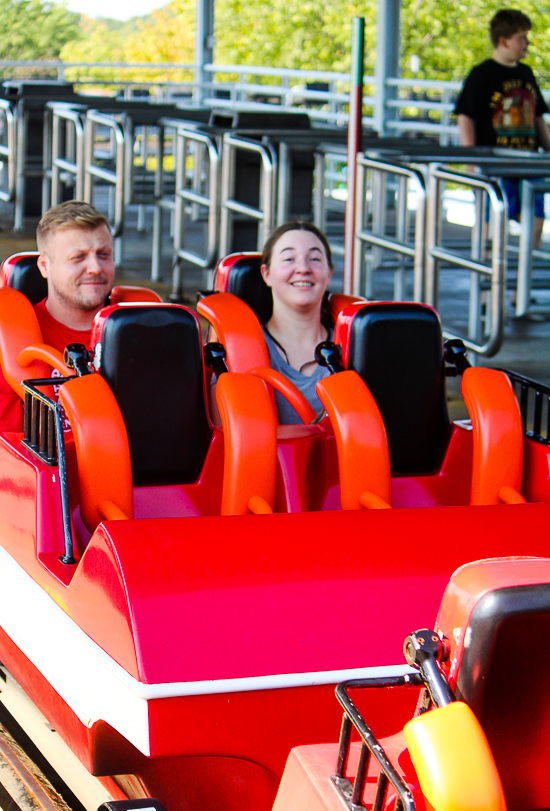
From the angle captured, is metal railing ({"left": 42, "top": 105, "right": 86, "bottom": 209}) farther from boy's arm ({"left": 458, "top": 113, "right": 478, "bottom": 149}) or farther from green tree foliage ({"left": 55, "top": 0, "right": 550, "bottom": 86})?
green tree foliage ({"left": 55, "top": 0, "right": 550, "bottom": 86})

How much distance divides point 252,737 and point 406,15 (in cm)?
3037

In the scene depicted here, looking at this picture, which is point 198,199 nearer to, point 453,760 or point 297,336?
point 297,336

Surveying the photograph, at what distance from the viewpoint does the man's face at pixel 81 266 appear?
2.84 meters

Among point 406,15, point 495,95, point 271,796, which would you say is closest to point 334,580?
point 271,796

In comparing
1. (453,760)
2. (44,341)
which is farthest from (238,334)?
(453,760)

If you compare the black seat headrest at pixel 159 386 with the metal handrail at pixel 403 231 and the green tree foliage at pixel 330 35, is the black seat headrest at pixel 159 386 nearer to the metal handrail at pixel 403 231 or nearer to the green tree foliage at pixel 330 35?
the metal handrail at pixel 403 231

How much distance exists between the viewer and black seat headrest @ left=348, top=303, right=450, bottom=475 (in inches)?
108

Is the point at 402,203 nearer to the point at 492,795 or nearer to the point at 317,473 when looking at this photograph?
the point at 317,473

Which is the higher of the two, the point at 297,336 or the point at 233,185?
the point at 233,185

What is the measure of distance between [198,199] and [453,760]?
5.80 m

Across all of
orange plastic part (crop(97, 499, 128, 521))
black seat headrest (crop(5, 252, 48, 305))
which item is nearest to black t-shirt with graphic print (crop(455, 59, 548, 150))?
black seat headrest (crop(5, 252, 48, 305))

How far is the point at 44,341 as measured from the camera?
290 cm

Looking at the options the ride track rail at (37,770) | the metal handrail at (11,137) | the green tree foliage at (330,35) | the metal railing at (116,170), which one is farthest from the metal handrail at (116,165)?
the green tree foliage at (330,35)

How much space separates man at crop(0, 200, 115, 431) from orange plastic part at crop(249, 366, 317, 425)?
1.52 feet
